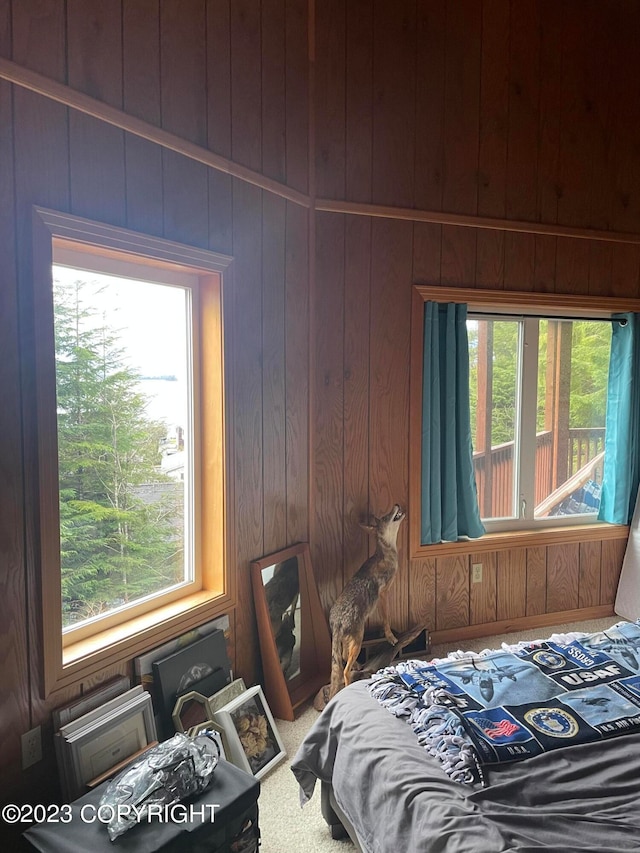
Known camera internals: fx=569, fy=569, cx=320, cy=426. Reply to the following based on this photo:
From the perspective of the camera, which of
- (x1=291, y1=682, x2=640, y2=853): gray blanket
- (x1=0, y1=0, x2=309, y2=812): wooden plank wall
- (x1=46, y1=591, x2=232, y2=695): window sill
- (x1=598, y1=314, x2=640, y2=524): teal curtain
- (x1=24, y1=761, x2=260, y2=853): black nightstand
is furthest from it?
(x1=598, y1=314, x2=640, y2=524): teal curtain

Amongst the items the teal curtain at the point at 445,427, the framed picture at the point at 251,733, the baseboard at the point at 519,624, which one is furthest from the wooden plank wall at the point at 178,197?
the baseboard at the point at 519,624

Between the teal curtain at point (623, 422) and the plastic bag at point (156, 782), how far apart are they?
9.51 ft

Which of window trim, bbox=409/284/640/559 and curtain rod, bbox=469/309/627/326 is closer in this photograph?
window trim, bbox=409/284/640/559

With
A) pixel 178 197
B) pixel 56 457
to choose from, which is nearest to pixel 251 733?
pixel 56 457

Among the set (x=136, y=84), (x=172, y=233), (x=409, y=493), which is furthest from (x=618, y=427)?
(x=136, y=84)

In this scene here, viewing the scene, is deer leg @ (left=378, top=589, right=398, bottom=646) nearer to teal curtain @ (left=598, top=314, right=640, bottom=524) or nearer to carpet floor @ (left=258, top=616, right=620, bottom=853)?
carpet floor @ (left=258, top=616, right=620, bottom=853)

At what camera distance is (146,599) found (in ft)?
7.34

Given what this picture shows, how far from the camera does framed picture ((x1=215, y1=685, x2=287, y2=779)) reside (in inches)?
84.0

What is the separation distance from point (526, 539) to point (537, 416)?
29.3 inches

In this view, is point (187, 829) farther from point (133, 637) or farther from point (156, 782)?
point (133, 637)

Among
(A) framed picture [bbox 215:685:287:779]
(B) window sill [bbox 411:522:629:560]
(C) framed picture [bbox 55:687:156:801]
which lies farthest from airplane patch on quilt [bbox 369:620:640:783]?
(B) window sill [bbox 411:522:629:560]

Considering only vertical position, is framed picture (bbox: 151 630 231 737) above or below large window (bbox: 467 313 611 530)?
below

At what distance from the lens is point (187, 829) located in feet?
4.76

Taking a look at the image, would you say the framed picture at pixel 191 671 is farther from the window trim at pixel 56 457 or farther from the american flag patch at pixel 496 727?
the american flag patch at pixel 496 727
